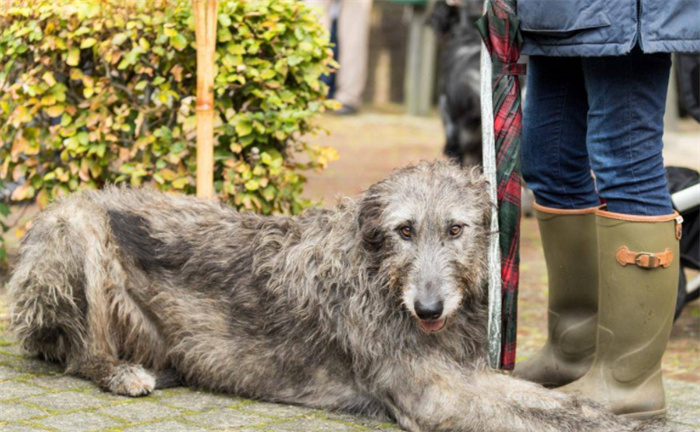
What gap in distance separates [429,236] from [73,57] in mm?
2643

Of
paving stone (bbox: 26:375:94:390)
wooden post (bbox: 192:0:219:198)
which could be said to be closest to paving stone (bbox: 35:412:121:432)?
paving stone (bbox: 26:375:94:390)

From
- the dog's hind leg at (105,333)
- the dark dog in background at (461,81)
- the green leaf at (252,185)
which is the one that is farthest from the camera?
the dark dog in background at (461,81)

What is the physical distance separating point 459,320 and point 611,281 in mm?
688

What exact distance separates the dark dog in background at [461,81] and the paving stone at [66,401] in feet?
18.5

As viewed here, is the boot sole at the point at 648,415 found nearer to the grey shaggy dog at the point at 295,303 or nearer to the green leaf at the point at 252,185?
the grey shaggy dog at the point at 295,303

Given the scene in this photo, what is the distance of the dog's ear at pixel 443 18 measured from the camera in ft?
34.8

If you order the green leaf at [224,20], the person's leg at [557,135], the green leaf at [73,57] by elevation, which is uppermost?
the green leaf at [224,20]

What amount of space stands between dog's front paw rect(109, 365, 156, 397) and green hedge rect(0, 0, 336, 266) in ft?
5.00

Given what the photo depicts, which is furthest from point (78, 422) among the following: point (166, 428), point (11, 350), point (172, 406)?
point (11, 350)

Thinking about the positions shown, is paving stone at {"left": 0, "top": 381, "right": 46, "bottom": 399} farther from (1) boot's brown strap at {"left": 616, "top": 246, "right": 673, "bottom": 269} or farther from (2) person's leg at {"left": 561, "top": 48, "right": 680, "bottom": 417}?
(1) boot's brown strap at {"left": 616, "top": 246, "right": 673, "bottom": 269}

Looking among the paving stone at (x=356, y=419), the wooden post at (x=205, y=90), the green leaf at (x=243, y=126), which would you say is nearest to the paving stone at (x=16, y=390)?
the paving stone at (x=356, y=419)

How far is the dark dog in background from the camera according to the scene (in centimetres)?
1007

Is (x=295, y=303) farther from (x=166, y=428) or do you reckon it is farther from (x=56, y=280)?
(x=56, y=280)

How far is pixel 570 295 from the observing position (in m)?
5.31
